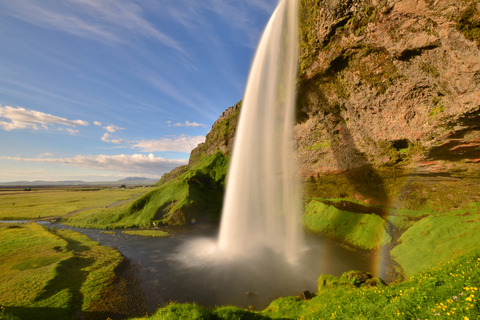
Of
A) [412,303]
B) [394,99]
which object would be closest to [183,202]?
[394,99]

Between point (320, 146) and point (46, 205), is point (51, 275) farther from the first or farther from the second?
point (46, 205)

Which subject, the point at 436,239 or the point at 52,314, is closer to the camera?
the point at 52,314

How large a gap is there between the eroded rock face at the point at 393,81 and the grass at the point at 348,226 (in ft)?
29.7

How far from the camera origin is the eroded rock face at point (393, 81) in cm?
1517

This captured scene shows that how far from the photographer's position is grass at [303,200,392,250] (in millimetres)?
26531

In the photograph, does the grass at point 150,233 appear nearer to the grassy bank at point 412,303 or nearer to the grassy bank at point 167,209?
the grassy bank at point 167,209

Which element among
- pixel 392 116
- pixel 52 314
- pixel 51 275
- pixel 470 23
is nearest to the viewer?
pixel 470 23

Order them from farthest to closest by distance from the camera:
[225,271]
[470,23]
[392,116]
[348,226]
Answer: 1. [348,226]
2. [225,271]
3. [392,116]
4. [470,23]

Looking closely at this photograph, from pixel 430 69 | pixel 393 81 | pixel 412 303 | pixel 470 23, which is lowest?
pixel 412 303

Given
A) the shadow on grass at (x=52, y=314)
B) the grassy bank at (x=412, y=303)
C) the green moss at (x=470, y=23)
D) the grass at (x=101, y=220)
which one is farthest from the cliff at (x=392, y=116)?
the grass at (x=101, y=220)

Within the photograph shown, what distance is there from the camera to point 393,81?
1981cm

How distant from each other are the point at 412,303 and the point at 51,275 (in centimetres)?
2784

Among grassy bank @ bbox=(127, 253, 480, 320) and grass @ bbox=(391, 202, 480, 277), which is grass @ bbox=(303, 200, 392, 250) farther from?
grassy bank @ bbox=(127, 253, 480, 320)

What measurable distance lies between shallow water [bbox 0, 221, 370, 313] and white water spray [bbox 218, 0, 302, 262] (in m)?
2.76
